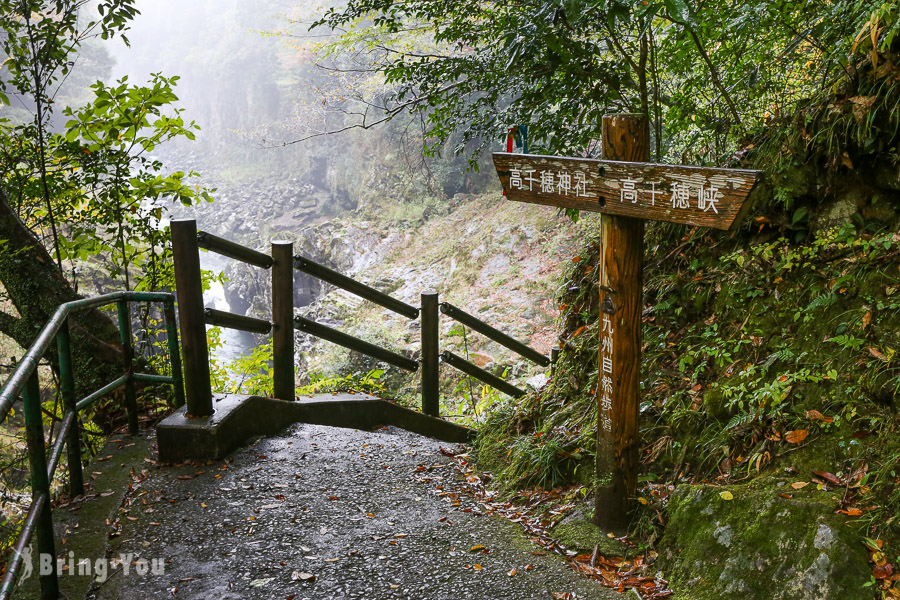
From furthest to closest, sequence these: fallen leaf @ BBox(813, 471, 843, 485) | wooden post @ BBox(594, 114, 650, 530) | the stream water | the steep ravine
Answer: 1. the stream water
2. the steep ravine
3. wooden post @ BBox(594, 114, 650, 530)
4. fallen leaf @ BBox(813, 471, 843, 485)

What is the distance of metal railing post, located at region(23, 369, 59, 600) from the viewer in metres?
1.99

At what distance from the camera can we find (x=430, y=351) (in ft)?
17.4

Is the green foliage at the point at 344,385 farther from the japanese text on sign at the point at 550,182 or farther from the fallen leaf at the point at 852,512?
the fallen leaf at the point at 852,512

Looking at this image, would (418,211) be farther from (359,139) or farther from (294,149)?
(294,149)

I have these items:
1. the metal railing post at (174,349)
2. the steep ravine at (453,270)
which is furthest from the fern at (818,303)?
the steep ravine at (453,270)

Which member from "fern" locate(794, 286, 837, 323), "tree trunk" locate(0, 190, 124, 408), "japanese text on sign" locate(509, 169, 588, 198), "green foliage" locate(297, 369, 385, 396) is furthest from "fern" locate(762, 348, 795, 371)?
"tree trunk" locate(0, 190, 124, 408)

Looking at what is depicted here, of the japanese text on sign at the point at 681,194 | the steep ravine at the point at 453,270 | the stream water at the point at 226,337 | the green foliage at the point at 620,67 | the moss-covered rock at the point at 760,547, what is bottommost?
the stream water at the point at 226,337

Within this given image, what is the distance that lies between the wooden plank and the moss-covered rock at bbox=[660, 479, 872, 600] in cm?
115

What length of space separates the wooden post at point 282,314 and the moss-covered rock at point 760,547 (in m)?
2.85

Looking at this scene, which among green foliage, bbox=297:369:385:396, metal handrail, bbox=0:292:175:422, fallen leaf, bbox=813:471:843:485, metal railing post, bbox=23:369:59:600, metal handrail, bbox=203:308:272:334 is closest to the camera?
metal handrail, bbox=0:292:175:422

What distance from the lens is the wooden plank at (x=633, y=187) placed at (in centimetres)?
213

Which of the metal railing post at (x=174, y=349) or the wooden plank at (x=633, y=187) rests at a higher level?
the wooden plank at (x=633, y=187)

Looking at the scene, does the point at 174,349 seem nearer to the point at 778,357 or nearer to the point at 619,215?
the point at 619,215

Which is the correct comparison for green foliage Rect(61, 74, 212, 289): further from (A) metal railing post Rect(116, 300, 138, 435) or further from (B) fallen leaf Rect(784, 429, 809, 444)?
(B) fallen leaf Rect(784, 429, 809, 444)
